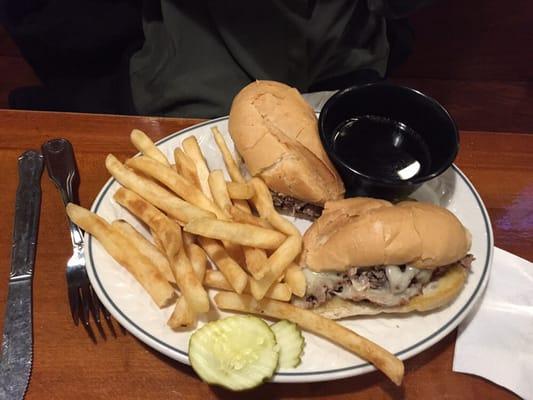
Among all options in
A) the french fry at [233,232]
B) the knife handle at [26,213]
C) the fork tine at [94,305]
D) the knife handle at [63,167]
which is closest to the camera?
the french fry at [233,232]

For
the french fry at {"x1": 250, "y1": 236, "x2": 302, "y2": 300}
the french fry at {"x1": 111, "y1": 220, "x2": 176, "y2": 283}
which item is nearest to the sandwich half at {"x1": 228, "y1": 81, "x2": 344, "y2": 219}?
the french fry at {"x1": 250, "y1": 236, "x2": 302, "y2": 300}

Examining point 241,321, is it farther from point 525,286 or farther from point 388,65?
point 388,65

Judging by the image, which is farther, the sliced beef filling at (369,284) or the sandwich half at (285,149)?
the sandwich half at (285,149)

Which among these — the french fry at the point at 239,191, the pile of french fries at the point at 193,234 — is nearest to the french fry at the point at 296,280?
the pile of french fries at the point at 193,234

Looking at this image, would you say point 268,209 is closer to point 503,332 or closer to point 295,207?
point 295,207

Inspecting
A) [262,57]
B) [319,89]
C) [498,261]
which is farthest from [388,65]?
[498,261]

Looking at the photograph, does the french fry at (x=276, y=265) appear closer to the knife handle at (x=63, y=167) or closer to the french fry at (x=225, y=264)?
the french fry at (x=225, y=264)
